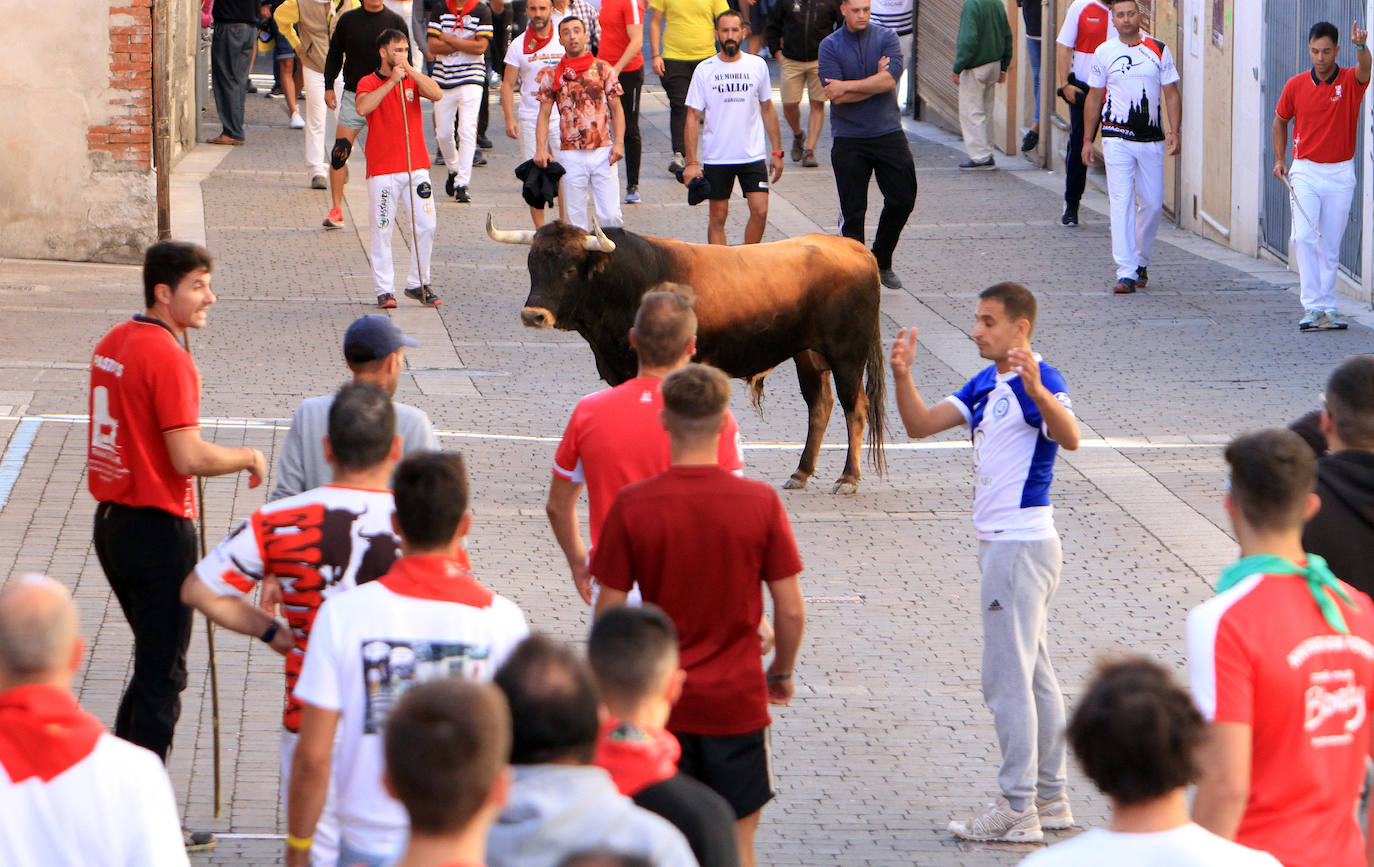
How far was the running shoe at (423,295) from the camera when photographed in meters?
15.6

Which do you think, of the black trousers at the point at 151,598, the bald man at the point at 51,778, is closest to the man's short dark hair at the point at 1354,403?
the bald man at the point at 51,778

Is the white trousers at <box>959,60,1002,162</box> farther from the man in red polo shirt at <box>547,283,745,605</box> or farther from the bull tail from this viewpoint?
the man in red polo shirt at <box>547,283,745,605</box>

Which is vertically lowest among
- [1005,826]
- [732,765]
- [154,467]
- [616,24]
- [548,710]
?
[1005,826]

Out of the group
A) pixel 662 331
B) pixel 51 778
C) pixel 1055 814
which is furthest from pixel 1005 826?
pixel 51 778

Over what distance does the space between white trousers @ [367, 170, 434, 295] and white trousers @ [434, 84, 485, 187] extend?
409 centimetres

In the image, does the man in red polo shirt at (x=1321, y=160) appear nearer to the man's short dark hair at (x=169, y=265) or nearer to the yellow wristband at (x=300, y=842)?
the man's short dark hair at (x=169, y=265)

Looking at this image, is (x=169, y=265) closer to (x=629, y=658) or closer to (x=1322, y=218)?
(x=629, y=658)

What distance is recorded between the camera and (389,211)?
14766 mm

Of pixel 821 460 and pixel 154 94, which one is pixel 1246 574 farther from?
pixel 154 94

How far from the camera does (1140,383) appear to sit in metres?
13.3

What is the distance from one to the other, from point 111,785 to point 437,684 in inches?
40.1

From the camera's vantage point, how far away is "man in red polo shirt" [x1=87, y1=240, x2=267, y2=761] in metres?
5.78

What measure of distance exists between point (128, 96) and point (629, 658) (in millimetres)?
13899

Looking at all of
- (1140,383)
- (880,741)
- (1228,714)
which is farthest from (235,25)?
(1228,714)
